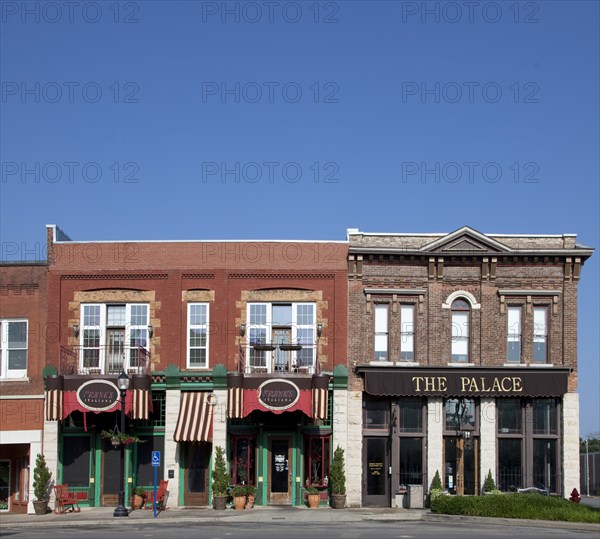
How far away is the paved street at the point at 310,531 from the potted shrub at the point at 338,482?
4.52 meters

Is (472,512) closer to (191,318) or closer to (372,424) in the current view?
(372,424)

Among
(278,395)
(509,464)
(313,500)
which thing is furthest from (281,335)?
(509,464)

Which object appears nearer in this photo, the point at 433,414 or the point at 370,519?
the point at 370,519

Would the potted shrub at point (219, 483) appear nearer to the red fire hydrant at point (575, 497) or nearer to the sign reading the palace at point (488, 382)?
the sign reading the palace at point (488, 382)

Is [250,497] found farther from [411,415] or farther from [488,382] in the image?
[488,382]

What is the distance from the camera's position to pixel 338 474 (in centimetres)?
3788

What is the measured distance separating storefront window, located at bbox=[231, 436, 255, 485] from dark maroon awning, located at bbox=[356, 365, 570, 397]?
17.4 feet

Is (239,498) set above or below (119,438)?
below

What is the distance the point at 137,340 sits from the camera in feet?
131

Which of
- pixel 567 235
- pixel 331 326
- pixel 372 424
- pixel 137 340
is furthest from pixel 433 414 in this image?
pixel 137 340

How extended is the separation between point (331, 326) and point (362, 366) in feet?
6.52

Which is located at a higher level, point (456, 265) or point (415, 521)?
point (456, 265)

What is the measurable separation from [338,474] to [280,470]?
101 inches

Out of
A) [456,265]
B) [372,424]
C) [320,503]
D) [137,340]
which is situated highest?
[456,265]
